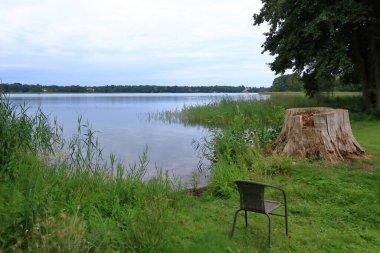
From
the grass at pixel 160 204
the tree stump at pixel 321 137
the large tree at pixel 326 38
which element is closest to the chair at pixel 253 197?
the grass at pixel 160 204

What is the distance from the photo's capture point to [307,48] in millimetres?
15195

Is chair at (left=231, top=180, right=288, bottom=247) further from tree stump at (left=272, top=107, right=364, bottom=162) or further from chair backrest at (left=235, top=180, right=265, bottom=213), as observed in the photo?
tree stump at (left=272, top=107, right=364, bottom=162)

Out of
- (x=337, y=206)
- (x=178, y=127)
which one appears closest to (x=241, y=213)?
(x=337, y=206)

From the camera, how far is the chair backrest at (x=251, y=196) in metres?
3.29

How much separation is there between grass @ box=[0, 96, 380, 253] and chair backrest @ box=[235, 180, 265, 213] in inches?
15.0

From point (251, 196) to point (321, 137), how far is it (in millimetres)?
3712

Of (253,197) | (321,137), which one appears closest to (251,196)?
(253,197)

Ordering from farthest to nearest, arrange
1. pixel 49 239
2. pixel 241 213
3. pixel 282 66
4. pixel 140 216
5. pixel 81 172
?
pixel 282 66, pixel 81 172, pixel 241 213, pixel 140 216, pixel 49 239

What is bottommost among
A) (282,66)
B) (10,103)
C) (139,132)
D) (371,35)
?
(139,132)

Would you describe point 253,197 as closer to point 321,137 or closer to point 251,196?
point 251,196

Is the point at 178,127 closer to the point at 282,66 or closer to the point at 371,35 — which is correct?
the point at 282,66

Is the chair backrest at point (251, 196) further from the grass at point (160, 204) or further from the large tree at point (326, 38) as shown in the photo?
the large tree at point (326, 38)

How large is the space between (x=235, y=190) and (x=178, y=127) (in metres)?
11.1

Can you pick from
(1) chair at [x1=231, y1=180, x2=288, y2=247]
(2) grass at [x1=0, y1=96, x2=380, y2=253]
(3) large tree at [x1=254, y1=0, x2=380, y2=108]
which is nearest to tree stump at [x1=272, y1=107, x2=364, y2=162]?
(2) grass at [x1=0, y1=96, x2=380, y2=253]
